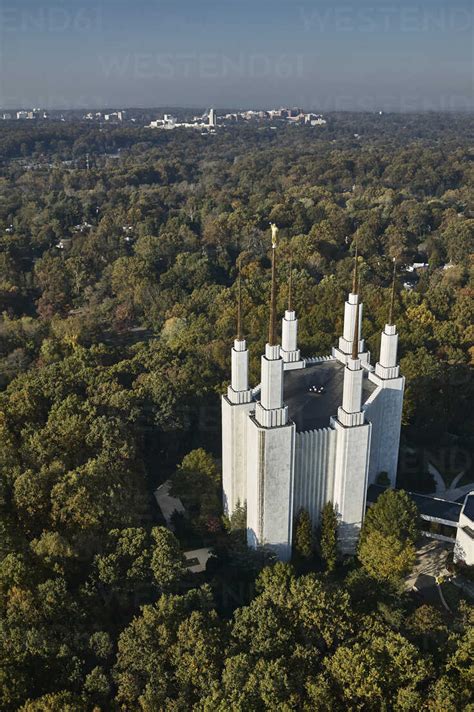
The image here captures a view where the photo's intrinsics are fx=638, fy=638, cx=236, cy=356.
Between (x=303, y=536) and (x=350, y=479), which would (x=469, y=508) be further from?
(x=303, y=536)

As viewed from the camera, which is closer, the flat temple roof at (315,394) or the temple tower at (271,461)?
the temple tower at (271,461)

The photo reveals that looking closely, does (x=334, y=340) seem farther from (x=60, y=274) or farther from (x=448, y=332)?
(x=60, y=274)

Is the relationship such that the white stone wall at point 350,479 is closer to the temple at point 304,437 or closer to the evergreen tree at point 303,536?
the temple at point 304,437

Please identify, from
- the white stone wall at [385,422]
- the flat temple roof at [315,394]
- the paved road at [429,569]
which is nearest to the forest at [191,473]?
the paved road at [429,569]

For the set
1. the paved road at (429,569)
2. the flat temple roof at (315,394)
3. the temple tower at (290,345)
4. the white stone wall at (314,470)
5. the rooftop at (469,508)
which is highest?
the temple tower at (290,345)

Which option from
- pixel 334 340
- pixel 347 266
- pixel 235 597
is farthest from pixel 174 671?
pixel 347 266
